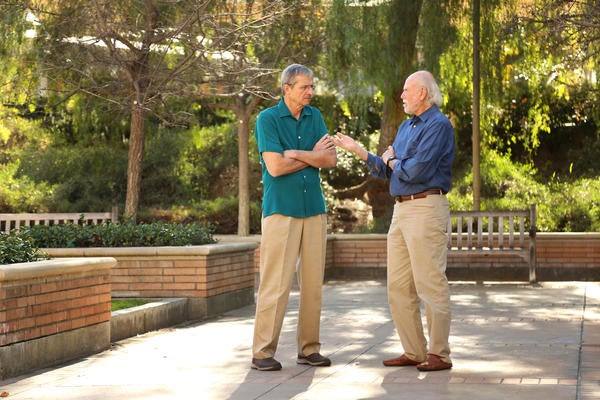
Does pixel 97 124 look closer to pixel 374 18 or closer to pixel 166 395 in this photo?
pixel 374 18

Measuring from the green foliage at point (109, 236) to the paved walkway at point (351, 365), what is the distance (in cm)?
108

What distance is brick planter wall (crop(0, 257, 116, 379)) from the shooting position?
22.4ft

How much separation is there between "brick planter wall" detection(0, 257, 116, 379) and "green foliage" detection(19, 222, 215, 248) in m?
2.84

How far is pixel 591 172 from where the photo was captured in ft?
70.4

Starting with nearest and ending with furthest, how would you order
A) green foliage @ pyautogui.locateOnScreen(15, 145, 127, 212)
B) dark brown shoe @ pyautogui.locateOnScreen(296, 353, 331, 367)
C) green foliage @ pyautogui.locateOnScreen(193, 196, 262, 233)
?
dark brown shoe @ pyautogui.locateOnScreen(296, 353, 331, 367)
green foliage @ pyautogui.locateOnScreen(193, 196, 262, 233)
green foliage @ pyautogui.locateOnScreen(15, 145, 127, 212)

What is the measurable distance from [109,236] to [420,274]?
506 cm

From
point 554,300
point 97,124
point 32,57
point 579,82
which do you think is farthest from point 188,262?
point 579,82

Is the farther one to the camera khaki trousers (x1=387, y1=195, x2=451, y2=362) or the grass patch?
the grass patch

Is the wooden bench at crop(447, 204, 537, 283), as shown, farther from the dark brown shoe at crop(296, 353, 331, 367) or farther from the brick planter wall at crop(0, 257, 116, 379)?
the dark brown shoe at crop(296, 353, 331, 367)

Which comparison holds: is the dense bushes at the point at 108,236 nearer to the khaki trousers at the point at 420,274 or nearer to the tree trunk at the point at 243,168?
the khaki trousers at the point at 420,274

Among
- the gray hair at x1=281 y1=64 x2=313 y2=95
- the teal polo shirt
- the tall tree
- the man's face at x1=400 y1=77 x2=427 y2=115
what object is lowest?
the teal polo shirt

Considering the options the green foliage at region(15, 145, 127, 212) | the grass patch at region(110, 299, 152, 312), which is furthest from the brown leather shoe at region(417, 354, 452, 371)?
the green foliage at region(15, 145, 127, 212)

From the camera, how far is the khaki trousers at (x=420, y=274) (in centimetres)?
673

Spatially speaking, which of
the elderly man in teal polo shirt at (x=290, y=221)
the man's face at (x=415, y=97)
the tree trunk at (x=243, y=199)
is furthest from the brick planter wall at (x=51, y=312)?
the tree trunk at (x=243, y=199)
